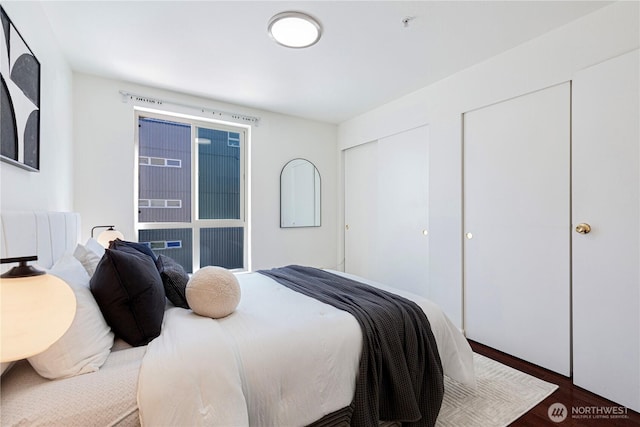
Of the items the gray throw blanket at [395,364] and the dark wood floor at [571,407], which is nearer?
the gray throw blanket at [395,364]

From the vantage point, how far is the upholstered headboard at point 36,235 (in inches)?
47.2

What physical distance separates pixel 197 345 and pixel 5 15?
1.71 metres

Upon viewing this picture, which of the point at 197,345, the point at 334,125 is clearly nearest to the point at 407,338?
the point at 197,345

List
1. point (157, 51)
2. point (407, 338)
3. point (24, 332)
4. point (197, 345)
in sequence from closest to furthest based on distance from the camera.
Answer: point (24, 332)
point (197, 345)
point (407, 338)
point (157, 51)

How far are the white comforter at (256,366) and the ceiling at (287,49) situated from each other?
6.33 ft

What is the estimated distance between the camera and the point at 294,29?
7.13 ft

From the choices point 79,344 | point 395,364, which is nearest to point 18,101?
point 79,344

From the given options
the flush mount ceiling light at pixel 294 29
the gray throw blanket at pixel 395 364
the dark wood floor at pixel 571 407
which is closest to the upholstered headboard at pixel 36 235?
the gray throw blanket at pixel 395 364

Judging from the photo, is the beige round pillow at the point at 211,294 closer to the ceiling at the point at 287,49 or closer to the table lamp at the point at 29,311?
the table lamp at the point at 29,311

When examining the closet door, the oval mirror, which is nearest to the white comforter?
the closet door

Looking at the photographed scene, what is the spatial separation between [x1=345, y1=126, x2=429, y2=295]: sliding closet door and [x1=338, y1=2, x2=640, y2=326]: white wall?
151 millimetres

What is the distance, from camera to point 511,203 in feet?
8.22

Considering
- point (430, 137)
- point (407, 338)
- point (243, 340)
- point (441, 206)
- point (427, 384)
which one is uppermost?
point (430, 137)

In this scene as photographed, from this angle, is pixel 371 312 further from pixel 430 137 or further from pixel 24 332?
pixel 430 137
